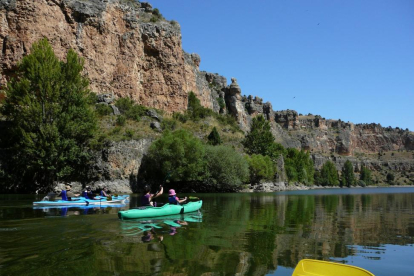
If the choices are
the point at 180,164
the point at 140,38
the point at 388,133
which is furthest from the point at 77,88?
the point at 388,133

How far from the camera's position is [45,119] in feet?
124

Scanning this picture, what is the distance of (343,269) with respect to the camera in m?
6.38

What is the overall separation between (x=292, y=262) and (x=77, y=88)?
3623 cm

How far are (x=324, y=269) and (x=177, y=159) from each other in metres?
39.3

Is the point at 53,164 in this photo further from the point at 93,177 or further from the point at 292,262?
the point at 292,262

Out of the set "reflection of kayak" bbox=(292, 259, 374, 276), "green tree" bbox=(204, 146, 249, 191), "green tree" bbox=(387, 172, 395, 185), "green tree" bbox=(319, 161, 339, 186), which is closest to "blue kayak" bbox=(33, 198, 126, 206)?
"reflection of kayak" bbox=(292, 259, 374, 276)

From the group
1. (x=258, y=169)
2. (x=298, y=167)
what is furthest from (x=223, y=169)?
(x=298, y=167)

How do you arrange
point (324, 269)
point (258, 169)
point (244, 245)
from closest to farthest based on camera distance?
point (324, 269) → point (244, 245) → point (258, 169)

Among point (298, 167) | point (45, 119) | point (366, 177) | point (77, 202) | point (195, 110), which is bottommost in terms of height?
point (77, 202)

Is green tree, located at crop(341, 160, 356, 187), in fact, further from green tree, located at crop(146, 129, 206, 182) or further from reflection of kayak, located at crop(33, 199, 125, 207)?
reflection of kayak, located at crop(33, 199, 125, 207)

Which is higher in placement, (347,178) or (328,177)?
(347,178)

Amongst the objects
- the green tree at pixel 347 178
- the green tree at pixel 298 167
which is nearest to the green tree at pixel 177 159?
the green tree at pixel 298 167

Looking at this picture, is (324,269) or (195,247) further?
(195,247)

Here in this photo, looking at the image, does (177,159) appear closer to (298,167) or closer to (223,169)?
(223,169)
